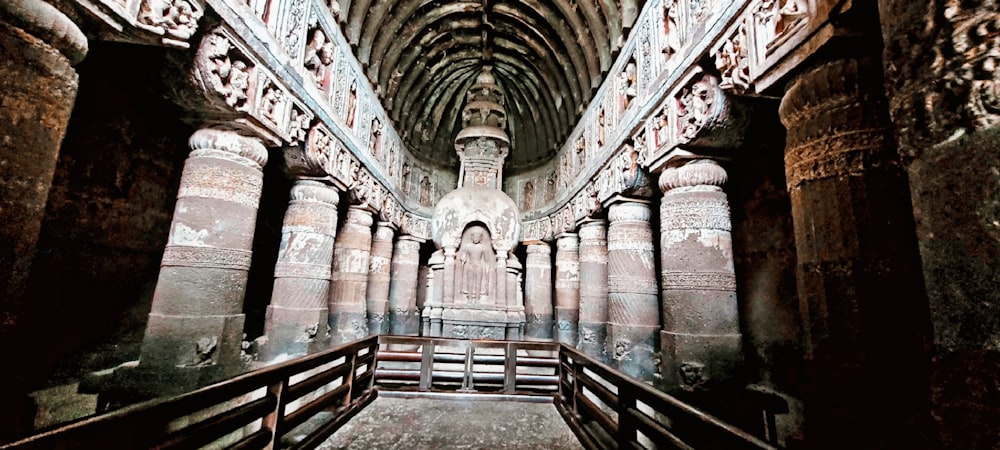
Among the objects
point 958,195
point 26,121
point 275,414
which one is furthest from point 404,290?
point 958,195

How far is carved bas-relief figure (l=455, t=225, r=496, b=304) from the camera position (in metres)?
9.20

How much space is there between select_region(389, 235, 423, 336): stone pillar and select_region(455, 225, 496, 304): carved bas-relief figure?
2.03 meters

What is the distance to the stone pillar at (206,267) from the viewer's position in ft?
11.8

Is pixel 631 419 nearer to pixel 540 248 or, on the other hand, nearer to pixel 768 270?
pixel 768 270

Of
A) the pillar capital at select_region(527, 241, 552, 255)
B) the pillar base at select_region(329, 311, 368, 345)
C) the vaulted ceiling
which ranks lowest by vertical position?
the pillar base at select_region(329, 311, 368, 345)

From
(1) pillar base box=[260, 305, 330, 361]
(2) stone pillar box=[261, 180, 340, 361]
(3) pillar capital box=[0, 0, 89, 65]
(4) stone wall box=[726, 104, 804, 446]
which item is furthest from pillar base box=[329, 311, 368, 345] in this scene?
(4) stone wall box=[726, 104, 804, 446]

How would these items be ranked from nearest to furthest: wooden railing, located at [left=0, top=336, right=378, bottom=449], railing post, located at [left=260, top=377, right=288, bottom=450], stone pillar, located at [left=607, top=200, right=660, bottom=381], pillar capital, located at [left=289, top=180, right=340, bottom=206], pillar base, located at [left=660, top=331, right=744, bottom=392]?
wooden railing, located at [left=0, top=336, right=378, bottom=449] → railing post, located at [left=260, top=377, right=288, bottom=450] → pillar base, located at [left=660, top=331, right=744, bottom=392] → stone pillar, located at [left=607, top=200, right=660, bottom=381] → pillar capital, located at [left=289, top=180, right=340, bottom=206]

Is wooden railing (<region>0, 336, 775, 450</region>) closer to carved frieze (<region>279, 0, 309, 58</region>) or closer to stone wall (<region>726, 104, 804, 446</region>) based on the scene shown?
stone wall (<region>726, 104, 804, 446</region>)

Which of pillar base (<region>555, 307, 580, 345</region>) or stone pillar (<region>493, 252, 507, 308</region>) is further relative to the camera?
pillar base (<region>555, 307, 580, 345</region>)

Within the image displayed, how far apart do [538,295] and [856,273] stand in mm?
8935

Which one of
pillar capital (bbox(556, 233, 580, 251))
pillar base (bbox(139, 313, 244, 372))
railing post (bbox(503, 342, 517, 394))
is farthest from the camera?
pillar capital (bbox(556, 233, 580, 251))

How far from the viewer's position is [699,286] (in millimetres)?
4332

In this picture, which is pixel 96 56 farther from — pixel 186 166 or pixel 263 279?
pixel 263 279

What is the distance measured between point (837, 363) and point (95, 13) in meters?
4.89
